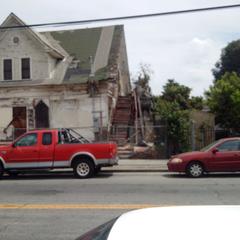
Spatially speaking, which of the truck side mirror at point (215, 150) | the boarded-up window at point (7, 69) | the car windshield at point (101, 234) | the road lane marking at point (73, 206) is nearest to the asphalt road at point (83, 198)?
the road lane marking at point (73, 206)

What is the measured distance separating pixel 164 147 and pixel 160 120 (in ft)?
5.24

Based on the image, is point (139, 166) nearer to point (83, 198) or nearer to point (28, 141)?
point (28, 141)

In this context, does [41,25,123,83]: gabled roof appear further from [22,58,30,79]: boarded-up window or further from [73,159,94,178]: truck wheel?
[73,159,94,178]: truck wheel

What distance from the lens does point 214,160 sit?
61.3ft

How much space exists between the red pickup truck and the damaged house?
12.2 m

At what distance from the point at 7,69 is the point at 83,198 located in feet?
69.0

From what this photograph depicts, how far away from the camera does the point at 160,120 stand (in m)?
28.1

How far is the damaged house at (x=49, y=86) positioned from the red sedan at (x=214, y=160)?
13211mm

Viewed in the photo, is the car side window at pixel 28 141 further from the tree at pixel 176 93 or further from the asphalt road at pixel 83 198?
the tree at pixel 176 93

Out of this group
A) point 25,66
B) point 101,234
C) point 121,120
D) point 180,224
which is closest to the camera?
point 180,224

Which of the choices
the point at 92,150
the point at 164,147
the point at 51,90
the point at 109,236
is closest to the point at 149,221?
the point at 109,236

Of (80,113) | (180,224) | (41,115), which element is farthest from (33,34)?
(180,224)

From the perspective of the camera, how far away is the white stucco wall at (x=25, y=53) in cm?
3294

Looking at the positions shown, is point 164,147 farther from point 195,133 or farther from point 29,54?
point 29,54
